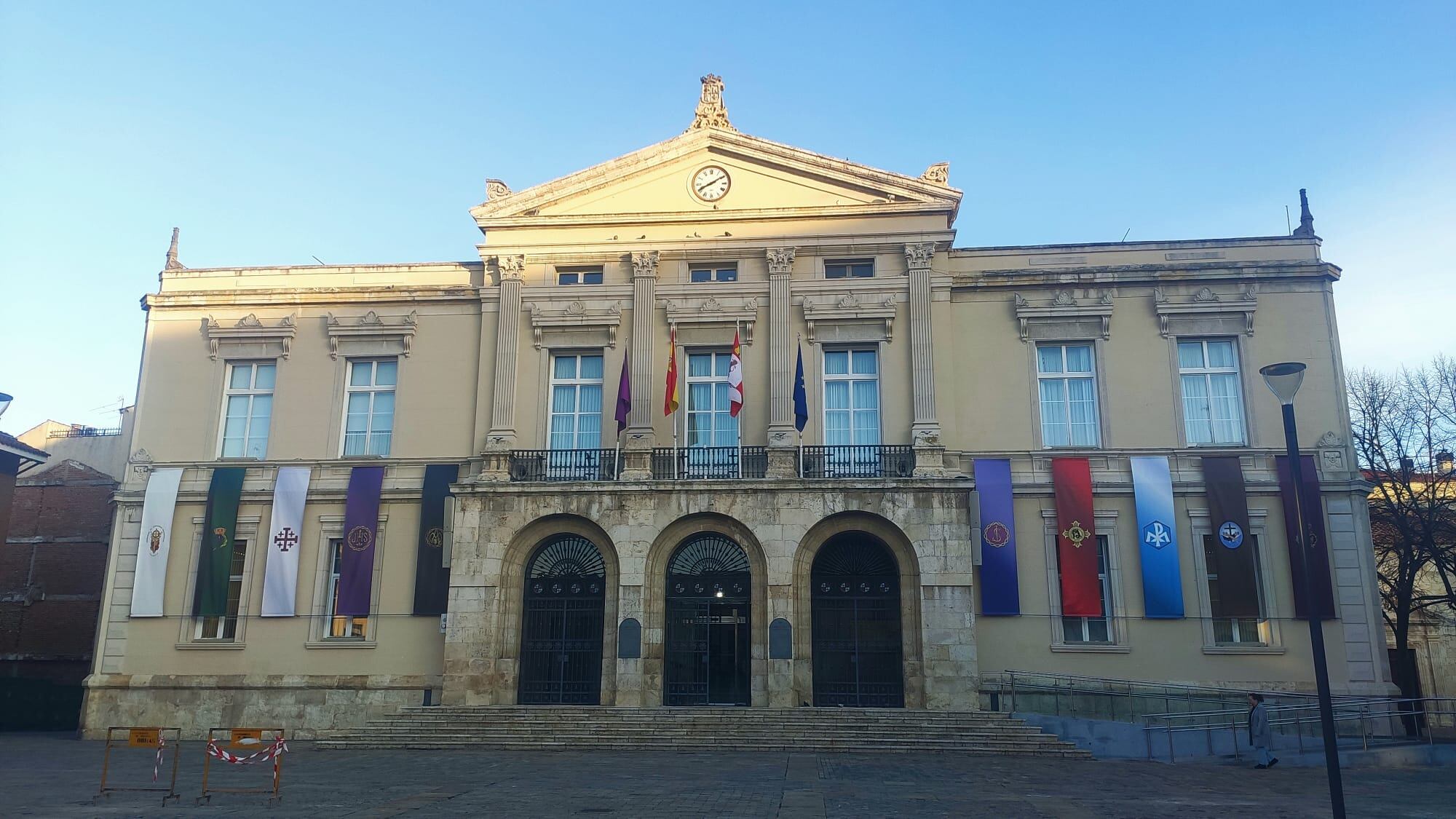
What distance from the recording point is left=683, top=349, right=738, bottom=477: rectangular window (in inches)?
1041

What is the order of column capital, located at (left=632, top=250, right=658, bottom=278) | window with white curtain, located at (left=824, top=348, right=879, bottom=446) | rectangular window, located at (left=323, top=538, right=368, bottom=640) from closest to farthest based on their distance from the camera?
rectangular window, located at (left=323, top=538, right=368, bottom=640) < window with white curtain, located at (left=824, top=348, right=879, bottom=446) < column capital, located at (left=632, top=250, right=658, bottom=278)

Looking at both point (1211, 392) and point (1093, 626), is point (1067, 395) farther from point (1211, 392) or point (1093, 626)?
point (1093, 626)

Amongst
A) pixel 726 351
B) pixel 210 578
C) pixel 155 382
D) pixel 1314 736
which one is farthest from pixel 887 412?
pixel 155 382

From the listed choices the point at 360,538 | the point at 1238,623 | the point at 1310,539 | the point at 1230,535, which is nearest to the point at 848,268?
the point at 1230,535

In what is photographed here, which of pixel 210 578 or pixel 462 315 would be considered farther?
pixel 462 315

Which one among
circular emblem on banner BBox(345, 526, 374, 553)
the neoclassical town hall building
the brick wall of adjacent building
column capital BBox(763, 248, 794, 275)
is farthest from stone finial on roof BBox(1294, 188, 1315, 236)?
the brick wall of adjacent building

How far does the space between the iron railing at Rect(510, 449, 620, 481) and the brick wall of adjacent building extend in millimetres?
18431

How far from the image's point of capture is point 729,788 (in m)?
15.8

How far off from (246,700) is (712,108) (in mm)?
20322

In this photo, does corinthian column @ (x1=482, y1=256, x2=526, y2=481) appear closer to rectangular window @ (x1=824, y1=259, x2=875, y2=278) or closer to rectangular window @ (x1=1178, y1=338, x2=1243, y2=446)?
rectangular window @ (x1=824, y1=259, x2=875, y2=278)

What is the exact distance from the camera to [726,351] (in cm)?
2778

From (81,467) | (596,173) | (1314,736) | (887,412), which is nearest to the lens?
(1314,736)

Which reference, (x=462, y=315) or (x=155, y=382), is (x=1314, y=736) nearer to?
(x=462, y=315)

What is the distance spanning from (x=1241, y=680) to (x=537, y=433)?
61.0ft
